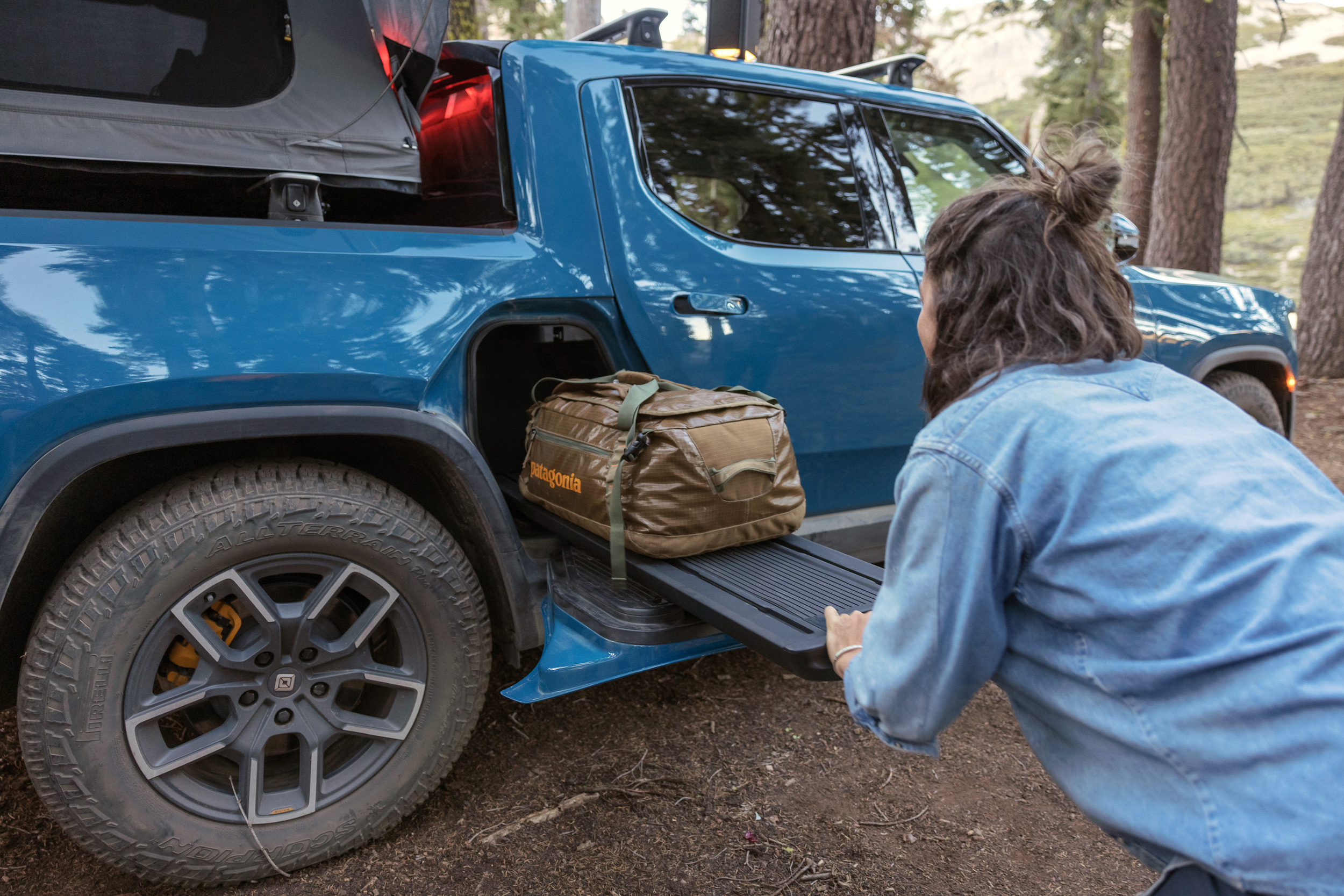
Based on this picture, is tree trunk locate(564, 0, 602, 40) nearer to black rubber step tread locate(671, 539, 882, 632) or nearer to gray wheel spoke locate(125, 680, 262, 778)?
black rubber step tread locate(671, 539, 882, 632)

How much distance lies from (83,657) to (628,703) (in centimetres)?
163

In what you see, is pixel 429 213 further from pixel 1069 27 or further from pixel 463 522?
pixel 1069 27

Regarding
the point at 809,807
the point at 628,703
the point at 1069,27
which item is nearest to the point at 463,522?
the point at 628,703

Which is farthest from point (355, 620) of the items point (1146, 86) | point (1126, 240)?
point (1146, 86)

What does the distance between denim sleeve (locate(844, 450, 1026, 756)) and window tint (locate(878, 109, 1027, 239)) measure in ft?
7.48

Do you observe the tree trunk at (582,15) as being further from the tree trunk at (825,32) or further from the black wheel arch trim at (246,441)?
the black wheel arch trim at (246,441)

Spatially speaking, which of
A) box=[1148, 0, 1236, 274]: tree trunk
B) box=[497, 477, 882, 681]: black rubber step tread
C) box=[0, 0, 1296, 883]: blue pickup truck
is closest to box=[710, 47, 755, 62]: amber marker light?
box=[0, 0, 1296, 883]: blue pickup truck

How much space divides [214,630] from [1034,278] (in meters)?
1.83

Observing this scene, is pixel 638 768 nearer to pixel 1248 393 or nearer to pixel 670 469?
pixel 670 469

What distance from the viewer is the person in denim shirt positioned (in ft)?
3.23

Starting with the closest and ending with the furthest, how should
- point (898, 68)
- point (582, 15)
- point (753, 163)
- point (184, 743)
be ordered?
1. point (184, 743)
2. point (753, 163)
3. point (898, 68)
4. point (582, 15)

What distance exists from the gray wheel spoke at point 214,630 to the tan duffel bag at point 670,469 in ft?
2.47

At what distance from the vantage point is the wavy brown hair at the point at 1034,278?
124cm

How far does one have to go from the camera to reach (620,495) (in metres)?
2.10
